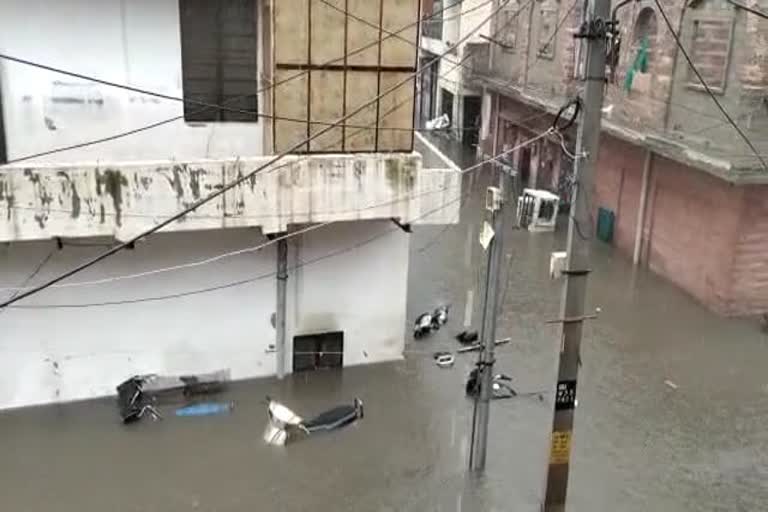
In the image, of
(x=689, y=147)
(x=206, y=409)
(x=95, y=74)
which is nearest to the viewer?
(x=95, y=74)

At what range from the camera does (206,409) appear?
13.4m

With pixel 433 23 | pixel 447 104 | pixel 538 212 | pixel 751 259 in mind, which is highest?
pixel 433 23

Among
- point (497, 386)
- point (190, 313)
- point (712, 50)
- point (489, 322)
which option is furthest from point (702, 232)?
point (190, 313)

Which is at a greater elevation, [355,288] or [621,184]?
[621,184]

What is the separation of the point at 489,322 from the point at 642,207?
38.0ft

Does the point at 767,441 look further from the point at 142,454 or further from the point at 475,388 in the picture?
the point at 142,454

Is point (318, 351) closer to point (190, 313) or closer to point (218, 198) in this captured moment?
point (190, 313)

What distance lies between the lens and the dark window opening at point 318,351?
48.2 feet

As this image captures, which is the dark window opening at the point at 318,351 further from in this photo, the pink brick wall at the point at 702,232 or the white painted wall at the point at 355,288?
the pink brick wall at the point at 702,232

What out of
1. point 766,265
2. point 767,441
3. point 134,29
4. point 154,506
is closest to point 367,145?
point 134,29

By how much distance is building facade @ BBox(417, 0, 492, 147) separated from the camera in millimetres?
32312

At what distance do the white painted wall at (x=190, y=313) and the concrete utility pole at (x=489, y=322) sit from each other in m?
3.28

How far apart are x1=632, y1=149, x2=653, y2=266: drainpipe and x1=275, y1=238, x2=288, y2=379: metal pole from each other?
438 inches

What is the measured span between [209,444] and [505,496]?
448cm
